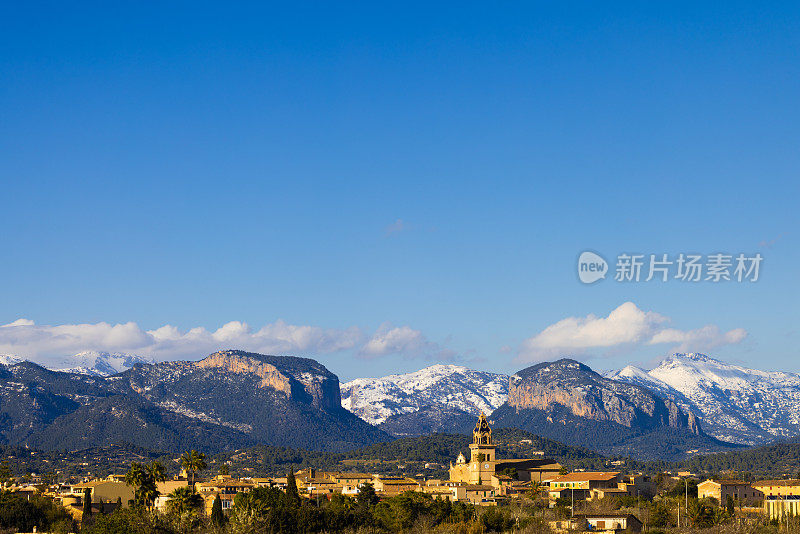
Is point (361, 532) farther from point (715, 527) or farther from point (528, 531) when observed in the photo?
point (715, 527)

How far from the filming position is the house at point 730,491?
189000 millimetres

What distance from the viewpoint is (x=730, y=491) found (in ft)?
625

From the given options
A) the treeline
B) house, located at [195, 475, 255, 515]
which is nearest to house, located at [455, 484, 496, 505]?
the treeline

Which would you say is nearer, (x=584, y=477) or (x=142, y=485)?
(x=142, y=485)

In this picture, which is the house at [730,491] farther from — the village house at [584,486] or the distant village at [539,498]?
the village house at [584,486]

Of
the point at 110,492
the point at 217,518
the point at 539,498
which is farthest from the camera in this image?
the point at 539,498

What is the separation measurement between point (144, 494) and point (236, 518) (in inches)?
1066

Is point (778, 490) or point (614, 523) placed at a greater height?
point (778, 490)

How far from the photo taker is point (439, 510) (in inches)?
5512

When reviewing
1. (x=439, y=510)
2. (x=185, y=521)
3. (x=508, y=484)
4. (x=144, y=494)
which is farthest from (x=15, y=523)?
(x=508, y=484)

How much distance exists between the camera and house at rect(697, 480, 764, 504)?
→ 620ft

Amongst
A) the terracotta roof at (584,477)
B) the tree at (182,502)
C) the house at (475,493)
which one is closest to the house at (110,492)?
the tree at (182,502)

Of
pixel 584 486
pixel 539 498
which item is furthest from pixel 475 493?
pixel 584 486

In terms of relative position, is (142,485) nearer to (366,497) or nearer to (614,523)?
(366,497)
